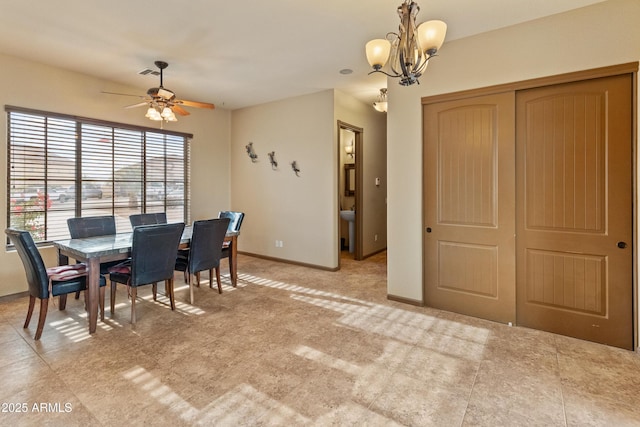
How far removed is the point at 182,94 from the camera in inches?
211

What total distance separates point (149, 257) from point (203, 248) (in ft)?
2.30

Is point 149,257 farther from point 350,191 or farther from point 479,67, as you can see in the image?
point 350,191

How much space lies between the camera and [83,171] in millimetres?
4457

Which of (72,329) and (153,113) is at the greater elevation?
(153,113)

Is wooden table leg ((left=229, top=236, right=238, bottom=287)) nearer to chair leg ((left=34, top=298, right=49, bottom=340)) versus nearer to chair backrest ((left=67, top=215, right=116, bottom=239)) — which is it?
chair backrest ((left=67, top=215, right=116, bottom=239))

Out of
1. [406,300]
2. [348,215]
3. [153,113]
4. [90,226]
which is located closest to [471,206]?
[406,300]

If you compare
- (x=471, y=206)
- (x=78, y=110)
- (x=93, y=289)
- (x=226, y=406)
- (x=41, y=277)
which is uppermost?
(x=78, y=110)

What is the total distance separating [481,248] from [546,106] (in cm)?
143

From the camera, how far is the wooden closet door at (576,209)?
262 centimetres

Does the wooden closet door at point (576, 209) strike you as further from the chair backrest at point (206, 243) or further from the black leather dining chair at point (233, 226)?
the black leather dining chair at point (233, 226)

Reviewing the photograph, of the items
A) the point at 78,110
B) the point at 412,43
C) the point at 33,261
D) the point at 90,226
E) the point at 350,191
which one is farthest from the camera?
the point at 350,191

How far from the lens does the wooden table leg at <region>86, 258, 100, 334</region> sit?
2.92 metres

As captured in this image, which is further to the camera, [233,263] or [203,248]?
[233,263]

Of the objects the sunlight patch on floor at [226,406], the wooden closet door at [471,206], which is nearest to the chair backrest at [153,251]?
the sunlight patch on floor at [226,406]
